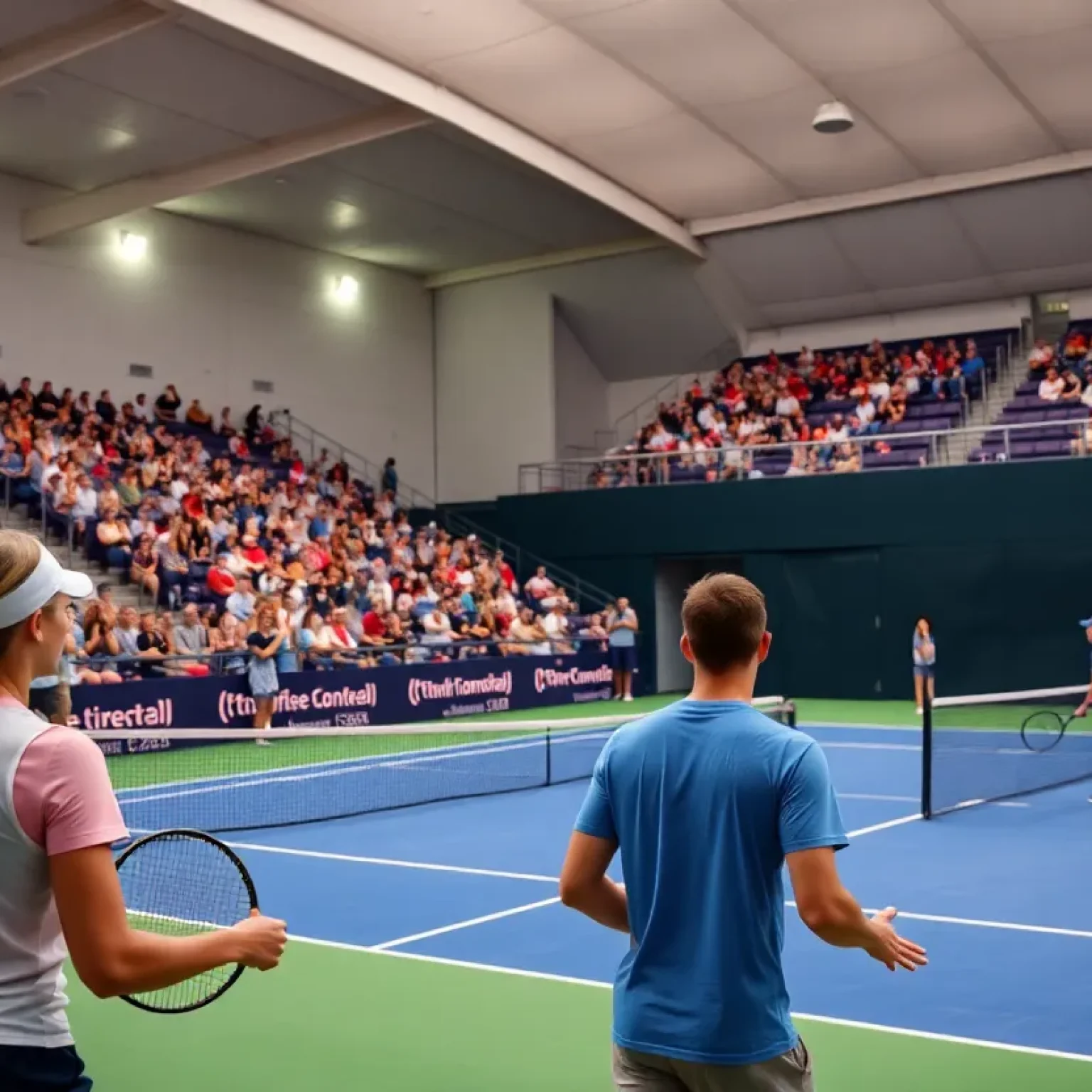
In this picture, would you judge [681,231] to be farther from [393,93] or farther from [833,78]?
[393,93]

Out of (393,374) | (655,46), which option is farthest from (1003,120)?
(393,374)

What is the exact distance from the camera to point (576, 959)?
790 centimetres

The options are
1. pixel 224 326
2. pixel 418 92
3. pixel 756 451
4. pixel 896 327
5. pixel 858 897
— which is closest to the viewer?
pixel 858 897

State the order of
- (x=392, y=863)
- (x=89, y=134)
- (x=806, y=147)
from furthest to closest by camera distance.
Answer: (x=806, y=147)
(x=89, y=134)
(x=392, y=863)

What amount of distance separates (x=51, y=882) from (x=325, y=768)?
13.8 metres

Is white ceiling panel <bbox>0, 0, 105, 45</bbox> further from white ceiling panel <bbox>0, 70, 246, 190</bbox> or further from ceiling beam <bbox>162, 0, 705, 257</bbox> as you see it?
ceiling beam <bbox>162, 0, 705, 257</bbox>

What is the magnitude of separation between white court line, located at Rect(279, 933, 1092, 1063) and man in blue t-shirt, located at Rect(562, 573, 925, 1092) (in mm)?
3421

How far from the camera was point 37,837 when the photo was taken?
7.86 ft

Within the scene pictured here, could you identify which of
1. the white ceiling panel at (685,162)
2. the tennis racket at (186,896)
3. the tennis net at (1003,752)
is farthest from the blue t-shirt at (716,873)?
the white ceiling panel at (685,162)

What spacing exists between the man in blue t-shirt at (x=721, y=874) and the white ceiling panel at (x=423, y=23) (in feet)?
62.5

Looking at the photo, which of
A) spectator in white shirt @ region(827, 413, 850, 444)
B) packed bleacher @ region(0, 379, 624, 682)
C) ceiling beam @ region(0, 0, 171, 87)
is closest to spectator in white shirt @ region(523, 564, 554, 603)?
packed bleacher @ region(0, 379, 624, 682)

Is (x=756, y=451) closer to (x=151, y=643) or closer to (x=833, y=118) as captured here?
(x=833, y=118)

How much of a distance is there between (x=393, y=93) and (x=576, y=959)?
668 inches

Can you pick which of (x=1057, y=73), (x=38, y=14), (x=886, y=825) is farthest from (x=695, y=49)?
(x=886, y=825)
